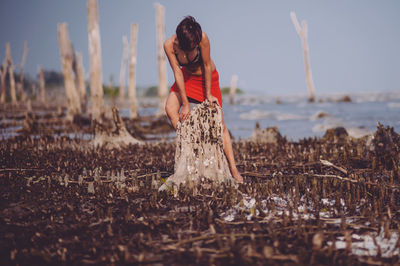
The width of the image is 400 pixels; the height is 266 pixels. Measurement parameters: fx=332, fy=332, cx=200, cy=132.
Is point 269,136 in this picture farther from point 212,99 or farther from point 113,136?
point 212,99

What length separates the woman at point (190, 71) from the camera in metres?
3.64

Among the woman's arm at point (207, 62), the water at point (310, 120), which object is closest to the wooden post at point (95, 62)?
the water at point (310, 120)

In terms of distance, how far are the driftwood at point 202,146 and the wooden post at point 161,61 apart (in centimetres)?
1332

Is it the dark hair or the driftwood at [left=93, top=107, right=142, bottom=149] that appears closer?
the dark hair

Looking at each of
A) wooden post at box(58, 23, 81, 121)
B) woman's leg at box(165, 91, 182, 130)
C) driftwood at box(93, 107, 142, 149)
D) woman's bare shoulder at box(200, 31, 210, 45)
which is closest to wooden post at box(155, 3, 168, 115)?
wooden post at box(58, 23, 81, 121)

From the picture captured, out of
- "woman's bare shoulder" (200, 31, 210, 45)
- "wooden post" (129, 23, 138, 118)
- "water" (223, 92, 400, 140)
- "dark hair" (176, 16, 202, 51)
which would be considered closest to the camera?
"dark hair" (176, 16, 202, 51)

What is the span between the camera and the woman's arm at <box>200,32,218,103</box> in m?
3.82

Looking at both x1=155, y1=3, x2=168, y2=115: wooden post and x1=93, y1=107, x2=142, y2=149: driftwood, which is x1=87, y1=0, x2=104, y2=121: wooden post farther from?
x1=155, y1=3, x2=168, y2=115: wooden post

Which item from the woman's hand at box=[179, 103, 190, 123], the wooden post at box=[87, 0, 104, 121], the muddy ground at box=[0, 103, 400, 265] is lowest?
the muddy ground at box=[0, 103, 400, 265]

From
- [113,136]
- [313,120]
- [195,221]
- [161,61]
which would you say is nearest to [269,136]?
[113,136]

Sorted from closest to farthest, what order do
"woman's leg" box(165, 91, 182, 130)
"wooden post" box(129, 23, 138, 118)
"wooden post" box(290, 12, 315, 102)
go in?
"woman's leg" box(165, 91, 182, 130)
"wooden post" box(129, 23, 138, 118)
"wooden post" box(290, 12, 315, 102)

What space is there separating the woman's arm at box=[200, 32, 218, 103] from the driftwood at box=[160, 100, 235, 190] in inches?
4.9

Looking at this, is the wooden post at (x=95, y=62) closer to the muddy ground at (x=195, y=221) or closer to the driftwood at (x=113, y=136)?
the driftwood at (x=113, y=136)

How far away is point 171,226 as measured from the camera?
9.20 feet
